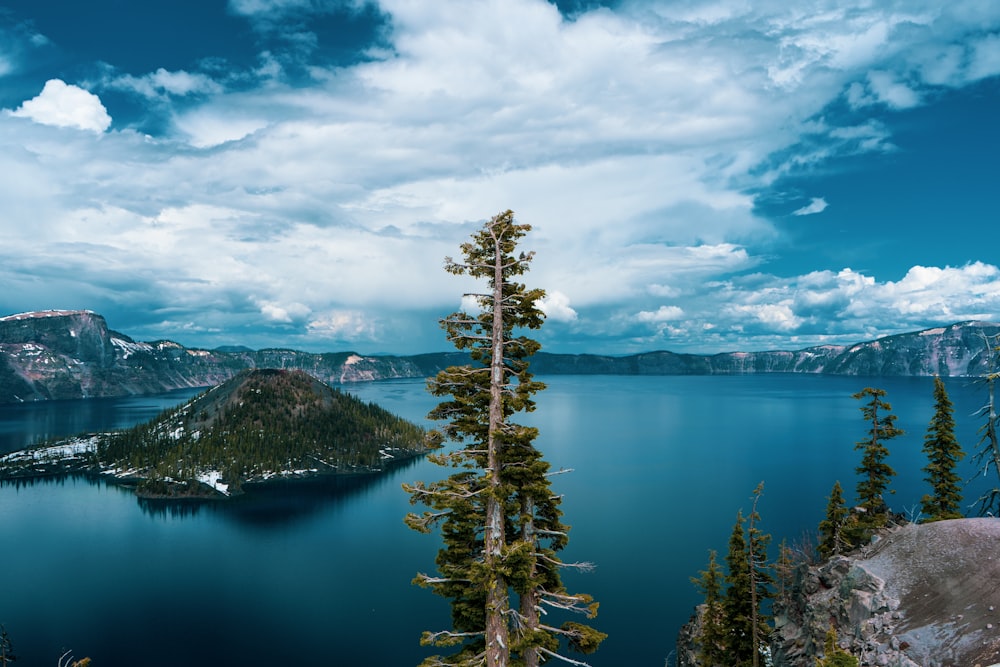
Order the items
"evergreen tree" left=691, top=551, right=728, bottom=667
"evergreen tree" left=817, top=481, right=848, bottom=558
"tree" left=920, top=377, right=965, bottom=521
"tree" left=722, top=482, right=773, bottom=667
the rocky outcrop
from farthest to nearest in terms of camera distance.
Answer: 1. "evergreen tree" left=817, top=481, right=848, bottom=558
2. "tree" left=920, top=377, right=965, bottom=521
3. "evergreen tree" left=691, top=551, right=728, bottom=667
4. "tree" left=722, top=482, right=773, bottom=667
5. the rocky outcrop

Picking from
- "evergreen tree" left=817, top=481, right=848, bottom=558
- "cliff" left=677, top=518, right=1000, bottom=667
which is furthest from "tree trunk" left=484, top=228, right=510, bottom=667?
"evergreen tree" left=817, top=481, right=848, bottom=558

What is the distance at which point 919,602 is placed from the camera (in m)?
28.8

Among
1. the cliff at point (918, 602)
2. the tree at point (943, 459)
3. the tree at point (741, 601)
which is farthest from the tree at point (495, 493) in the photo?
the tree at point (943, 459)

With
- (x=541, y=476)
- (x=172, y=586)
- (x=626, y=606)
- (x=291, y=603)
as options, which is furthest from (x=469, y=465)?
(x=172, y=586)

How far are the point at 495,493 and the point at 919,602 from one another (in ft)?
86.0

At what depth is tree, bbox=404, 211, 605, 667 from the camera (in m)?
16.8

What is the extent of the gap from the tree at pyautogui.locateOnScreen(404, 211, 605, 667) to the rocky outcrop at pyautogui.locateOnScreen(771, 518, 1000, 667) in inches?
733

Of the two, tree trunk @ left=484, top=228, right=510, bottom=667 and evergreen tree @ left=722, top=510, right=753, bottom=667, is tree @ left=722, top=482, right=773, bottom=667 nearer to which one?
evergreen tree @ left=722, top=510, right=753, bottom=667

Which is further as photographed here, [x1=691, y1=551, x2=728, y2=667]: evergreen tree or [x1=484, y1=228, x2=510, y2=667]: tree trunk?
[x1=691, y1=551, x2=728, y2=667]: evergreen tree

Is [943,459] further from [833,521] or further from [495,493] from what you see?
[495,493]

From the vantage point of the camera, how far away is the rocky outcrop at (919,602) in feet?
82.5

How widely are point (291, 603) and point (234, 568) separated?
91.3 feet

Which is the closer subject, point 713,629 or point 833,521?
point 713,629

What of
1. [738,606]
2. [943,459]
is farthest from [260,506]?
[943,459]
